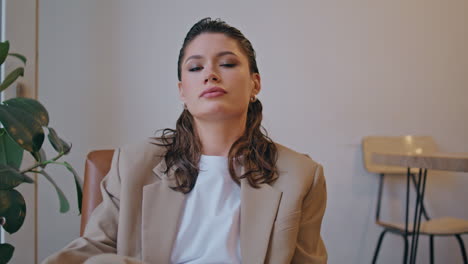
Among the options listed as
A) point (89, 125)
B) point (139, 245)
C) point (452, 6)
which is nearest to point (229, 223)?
point (139, 245)

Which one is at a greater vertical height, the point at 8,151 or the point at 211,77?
the point at 211,77

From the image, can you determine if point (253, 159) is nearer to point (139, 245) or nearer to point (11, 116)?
point (139, 245)

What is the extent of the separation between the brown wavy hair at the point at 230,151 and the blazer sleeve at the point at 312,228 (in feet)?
0.35

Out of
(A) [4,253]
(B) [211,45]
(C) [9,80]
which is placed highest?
(B) [211,45]

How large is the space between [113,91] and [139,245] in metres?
1.23

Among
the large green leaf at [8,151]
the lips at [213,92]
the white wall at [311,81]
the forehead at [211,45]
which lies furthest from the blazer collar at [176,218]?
the white wall at [311,81]

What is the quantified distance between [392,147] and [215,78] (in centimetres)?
178

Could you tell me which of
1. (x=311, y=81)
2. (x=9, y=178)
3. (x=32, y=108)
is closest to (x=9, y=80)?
(x=32, y=108)

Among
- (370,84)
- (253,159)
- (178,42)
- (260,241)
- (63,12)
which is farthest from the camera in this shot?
(370,84)

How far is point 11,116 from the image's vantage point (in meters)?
1.02

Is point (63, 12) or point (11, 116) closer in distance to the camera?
point (11, 116)

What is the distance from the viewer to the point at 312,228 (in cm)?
104

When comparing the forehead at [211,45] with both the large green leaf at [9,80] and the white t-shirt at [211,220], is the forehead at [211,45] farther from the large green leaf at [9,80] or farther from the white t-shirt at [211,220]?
the large green leaf at [9,80]

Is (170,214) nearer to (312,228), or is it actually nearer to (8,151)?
(312,228)
